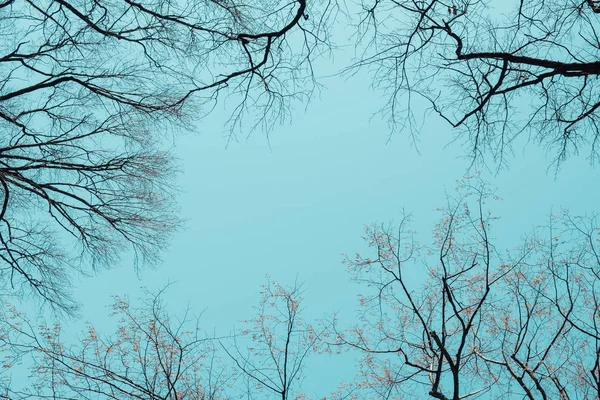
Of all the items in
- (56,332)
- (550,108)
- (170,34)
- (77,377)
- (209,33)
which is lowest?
(77,377)

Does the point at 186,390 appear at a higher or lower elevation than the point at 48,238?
lower

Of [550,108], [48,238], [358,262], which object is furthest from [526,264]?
[48,238]

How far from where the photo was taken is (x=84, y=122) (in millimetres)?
6449

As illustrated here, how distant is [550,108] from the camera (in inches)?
160

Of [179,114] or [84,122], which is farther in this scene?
[84,122]

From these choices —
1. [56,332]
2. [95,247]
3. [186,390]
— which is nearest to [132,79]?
[95,247]

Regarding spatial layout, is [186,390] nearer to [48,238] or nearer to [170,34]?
[48,238]

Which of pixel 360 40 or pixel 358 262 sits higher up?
pixel 358 262

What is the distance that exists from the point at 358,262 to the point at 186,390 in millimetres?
3109

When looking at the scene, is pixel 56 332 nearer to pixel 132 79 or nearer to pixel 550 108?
pixel 132 79

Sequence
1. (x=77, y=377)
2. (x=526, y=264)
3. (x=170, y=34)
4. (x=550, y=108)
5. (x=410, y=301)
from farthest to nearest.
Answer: (x=526, y=264) < (x=410, y=301) < (x=77, y=377) < (x=170, y=34) < (x=550, y=108)

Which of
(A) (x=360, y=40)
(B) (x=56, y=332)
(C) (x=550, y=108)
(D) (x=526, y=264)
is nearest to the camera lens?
(A) (x=360, y=40)

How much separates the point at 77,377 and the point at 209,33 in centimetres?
431

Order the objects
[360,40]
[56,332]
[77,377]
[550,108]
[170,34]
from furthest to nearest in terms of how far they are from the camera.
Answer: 1. [56,332]
2. [77,377]
3. [170,34]
4. [550,108]
5. [360,40]
